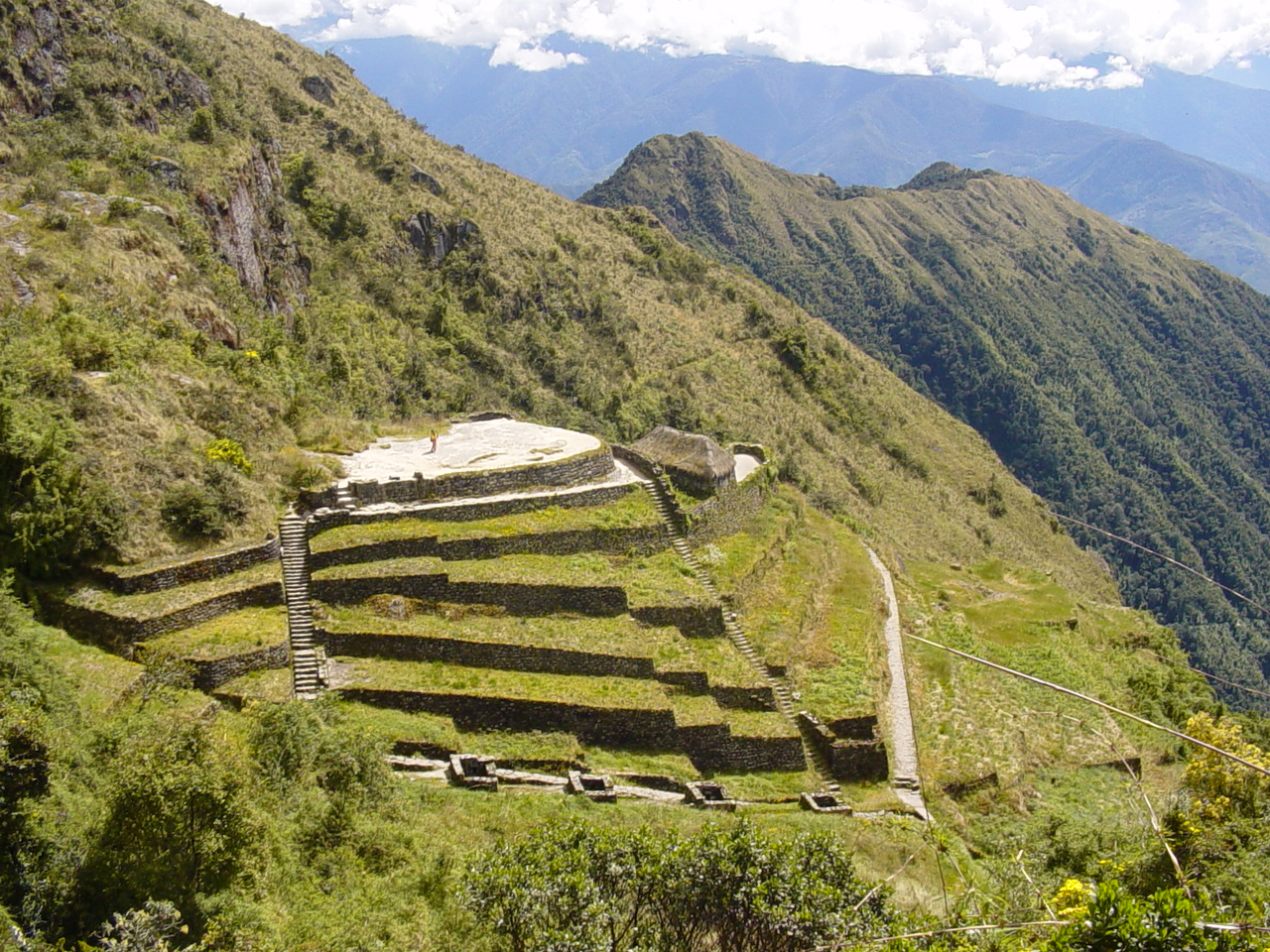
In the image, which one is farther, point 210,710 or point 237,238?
point 237,238

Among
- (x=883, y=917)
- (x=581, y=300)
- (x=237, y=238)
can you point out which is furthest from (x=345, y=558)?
(x=581, y=300)

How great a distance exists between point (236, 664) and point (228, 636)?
3.36 ft

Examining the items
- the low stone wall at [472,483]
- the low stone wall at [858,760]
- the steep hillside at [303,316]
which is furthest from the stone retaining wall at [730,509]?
the steep hillside at [303,316]

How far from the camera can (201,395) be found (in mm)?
26531

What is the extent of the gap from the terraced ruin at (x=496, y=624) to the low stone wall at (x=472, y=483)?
0.06 m

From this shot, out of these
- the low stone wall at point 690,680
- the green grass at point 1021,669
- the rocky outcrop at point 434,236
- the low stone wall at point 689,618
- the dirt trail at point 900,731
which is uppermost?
the rocky outcrop at point 434,236

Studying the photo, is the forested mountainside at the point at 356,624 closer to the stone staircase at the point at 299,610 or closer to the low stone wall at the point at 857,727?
the stone staircase at the point at 299,610

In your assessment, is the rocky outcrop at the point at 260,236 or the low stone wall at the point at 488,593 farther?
the rocky outcrop at the point at 260,236

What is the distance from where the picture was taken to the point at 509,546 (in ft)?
89.0

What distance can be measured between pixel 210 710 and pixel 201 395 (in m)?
11.9

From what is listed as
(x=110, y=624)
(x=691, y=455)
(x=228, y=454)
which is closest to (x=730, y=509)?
(x=691, y=455)

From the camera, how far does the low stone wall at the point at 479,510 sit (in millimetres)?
25516

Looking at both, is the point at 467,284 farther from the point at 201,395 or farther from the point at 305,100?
the point at 201,395

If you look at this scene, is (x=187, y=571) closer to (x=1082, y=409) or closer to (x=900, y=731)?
(x=900, y=731)
